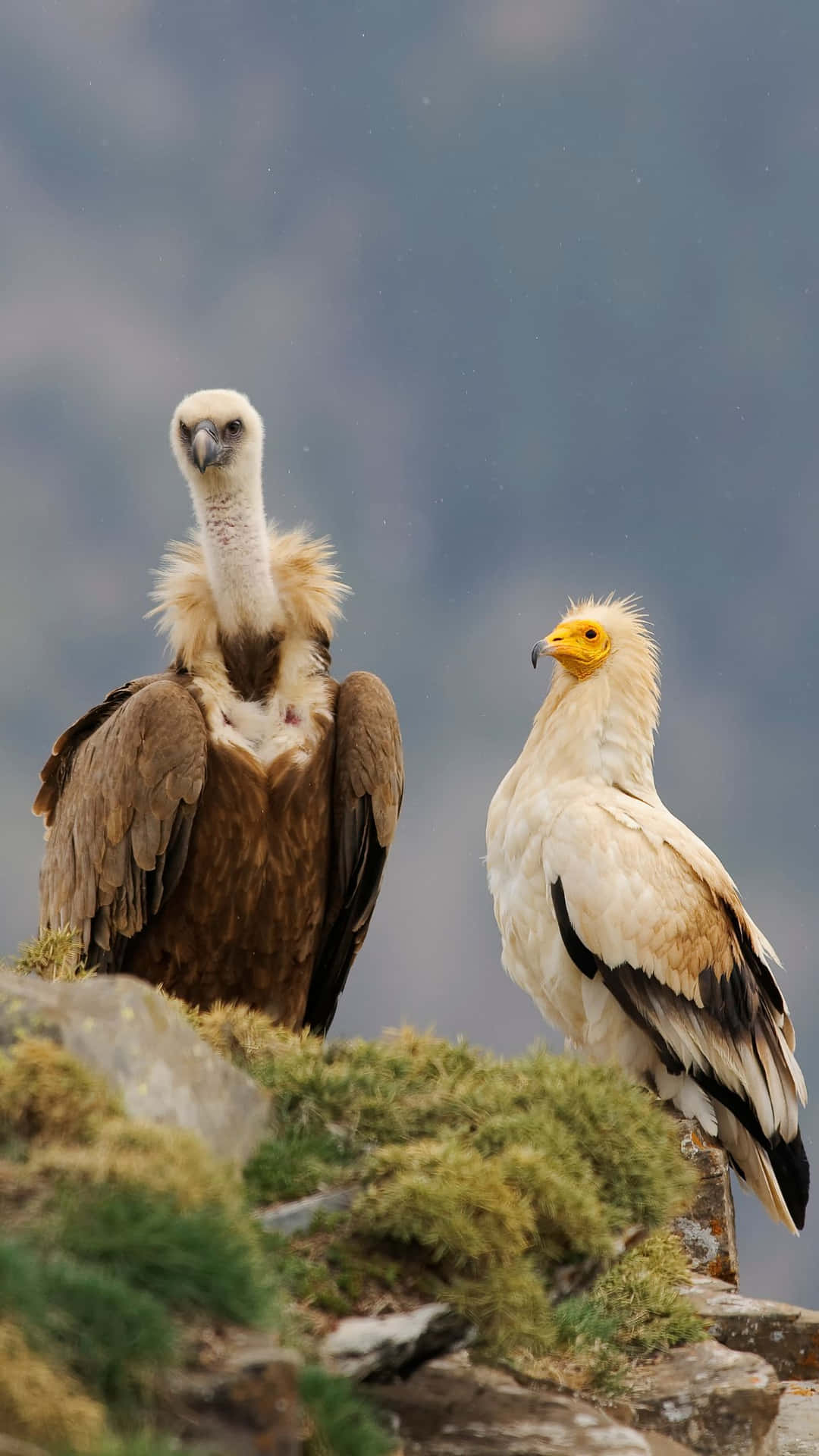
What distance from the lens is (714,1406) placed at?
7258mm

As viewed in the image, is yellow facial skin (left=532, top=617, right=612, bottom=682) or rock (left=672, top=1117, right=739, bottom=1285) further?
yellow facial skin (left=532, top=617, right=612, bottom=682)

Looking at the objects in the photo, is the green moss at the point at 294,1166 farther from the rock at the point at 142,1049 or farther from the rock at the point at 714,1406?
the rock at the point at 714,1406

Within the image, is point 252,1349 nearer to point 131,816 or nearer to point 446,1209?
point 446,1209

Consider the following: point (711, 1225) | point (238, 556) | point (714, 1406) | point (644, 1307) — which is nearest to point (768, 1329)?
point (711, 1225)

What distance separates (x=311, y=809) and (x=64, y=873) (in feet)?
5.77

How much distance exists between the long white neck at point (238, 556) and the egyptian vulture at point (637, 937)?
2135mm

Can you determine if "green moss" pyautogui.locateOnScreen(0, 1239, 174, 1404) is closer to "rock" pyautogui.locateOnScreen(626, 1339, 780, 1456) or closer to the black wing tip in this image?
"rock" pyautogui.locateOnScreen(626, 1339, 780, 1456)

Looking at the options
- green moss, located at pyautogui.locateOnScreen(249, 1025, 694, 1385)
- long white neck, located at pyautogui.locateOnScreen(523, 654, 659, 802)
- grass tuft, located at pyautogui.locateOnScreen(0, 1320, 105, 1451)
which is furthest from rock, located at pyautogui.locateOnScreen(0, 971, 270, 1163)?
long white neck, located at pyautogui.locateOnScreen(523, 654, 659, 802)

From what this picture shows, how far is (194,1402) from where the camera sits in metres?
3.70

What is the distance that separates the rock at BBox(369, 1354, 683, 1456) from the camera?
16.9 feet

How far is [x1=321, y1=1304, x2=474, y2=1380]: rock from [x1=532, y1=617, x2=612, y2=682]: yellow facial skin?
6.18m

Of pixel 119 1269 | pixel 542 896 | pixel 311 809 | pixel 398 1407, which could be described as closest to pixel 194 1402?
pixel 119 1269

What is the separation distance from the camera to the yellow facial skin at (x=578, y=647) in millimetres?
10688

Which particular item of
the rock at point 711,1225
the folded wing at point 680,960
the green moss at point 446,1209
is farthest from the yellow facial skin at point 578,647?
the green moss at point 446,1209
